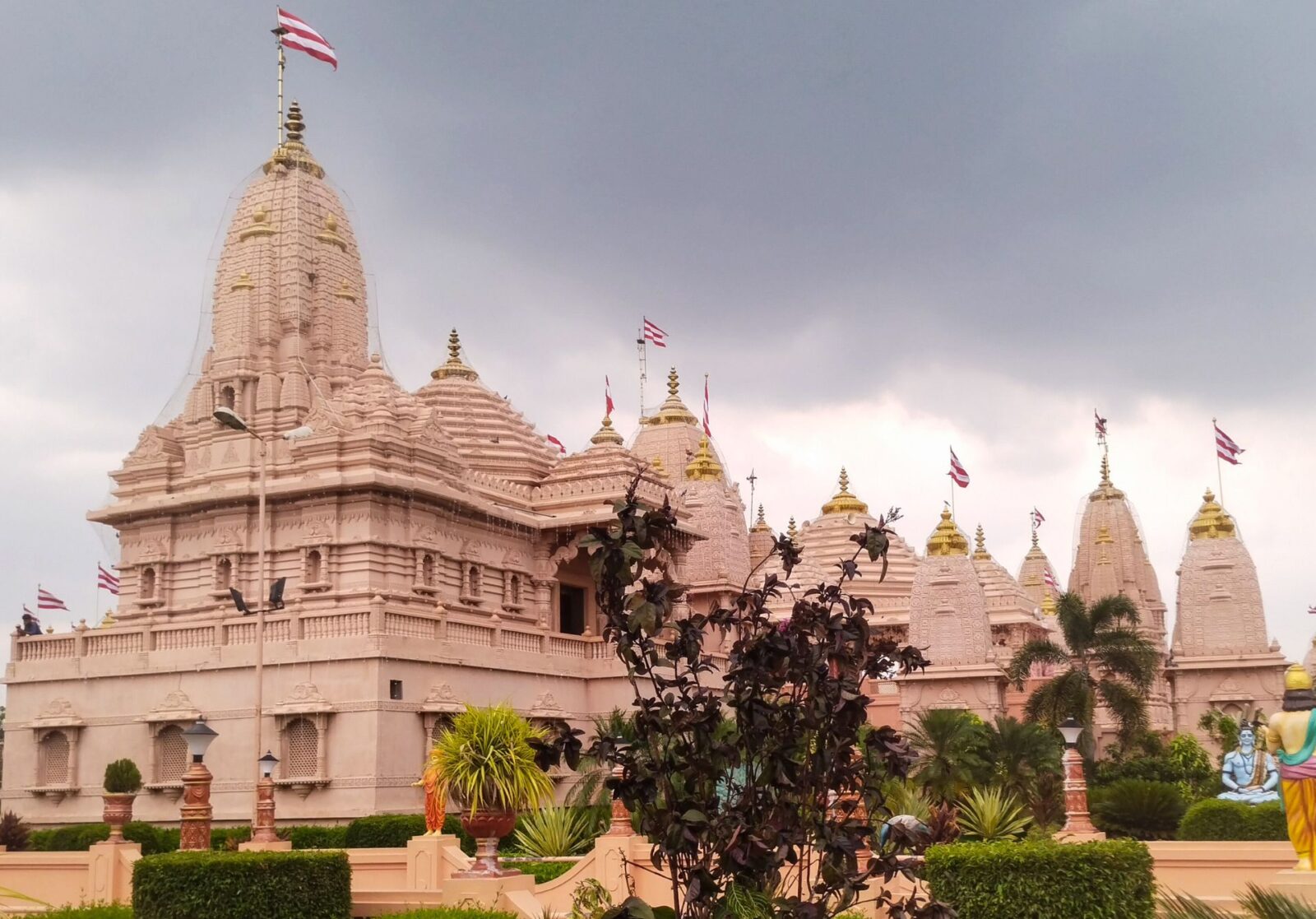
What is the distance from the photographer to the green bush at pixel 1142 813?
99.2ft

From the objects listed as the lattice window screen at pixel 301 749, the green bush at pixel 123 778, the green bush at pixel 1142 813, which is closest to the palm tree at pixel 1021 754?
the green bush at pixel 1142 813

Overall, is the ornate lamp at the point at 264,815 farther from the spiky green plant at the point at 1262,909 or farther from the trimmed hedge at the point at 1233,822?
the spiky green plant at the point at 1262,909

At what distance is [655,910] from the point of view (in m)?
9.12

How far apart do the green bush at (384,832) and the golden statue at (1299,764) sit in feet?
57.5

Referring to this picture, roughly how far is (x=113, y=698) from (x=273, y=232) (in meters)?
16.4

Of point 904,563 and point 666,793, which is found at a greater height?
point 904,563

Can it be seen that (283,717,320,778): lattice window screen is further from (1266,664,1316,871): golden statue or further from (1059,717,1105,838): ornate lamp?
(1266,664,1316,871): golden statue

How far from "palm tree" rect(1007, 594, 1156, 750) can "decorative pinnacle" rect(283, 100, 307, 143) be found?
28569 millimetres

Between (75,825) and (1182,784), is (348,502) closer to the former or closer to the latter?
(75,825)

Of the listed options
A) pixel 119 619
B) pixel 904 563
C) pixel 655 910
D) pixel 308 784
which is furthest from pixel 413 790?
pixel 904 563

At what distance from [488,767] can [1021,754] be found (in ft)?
53.6

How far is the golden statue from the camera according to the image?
18.3m

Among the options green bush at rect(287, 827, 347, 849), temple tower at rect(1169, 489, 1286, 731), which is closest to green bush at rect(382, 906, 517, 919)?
green bush at rect(287, 827, 347, 849)

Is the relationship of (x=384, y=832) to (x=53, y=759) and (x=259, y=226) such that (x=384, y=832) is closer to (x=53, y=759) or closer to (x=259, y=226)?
(x=53, y=759)
